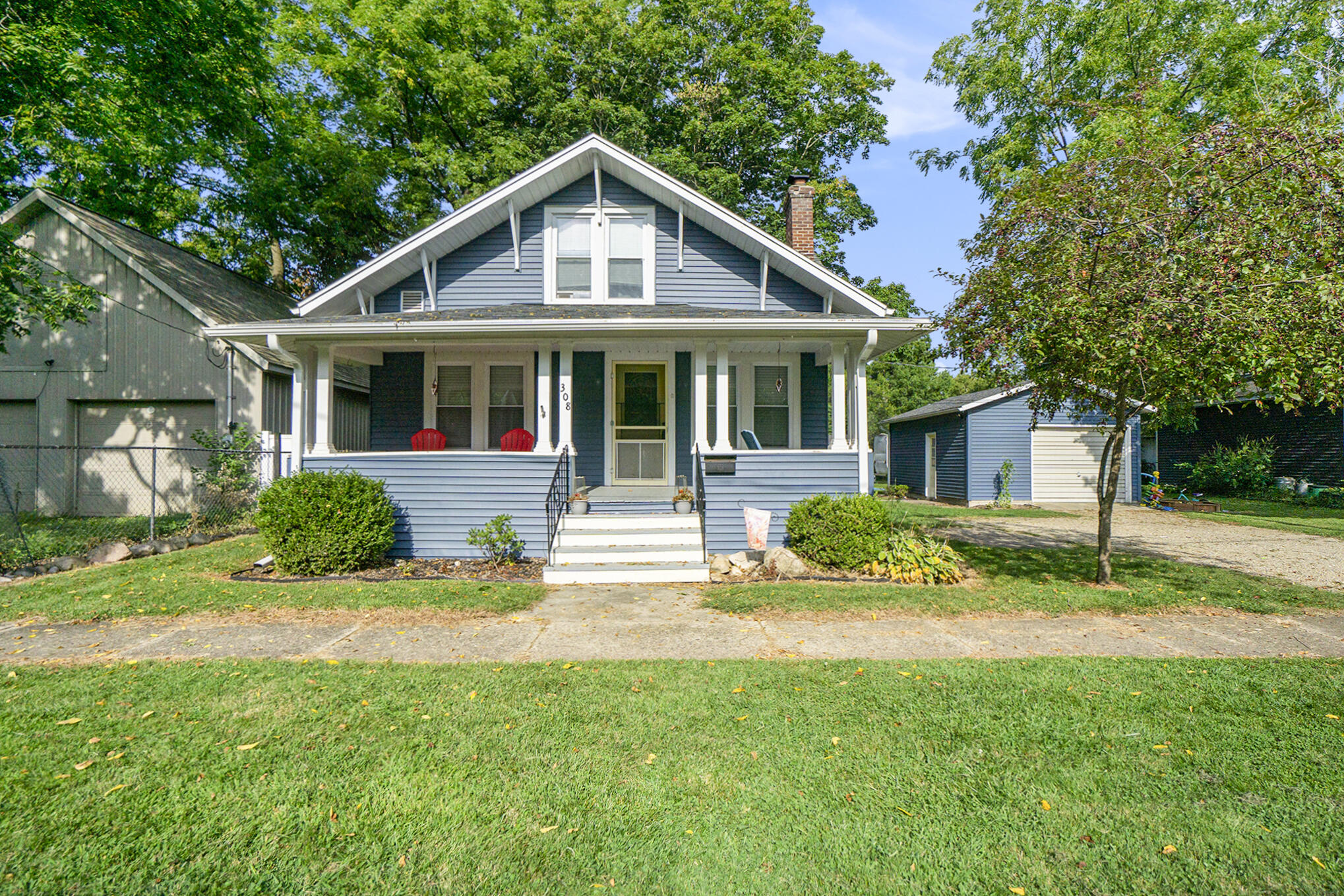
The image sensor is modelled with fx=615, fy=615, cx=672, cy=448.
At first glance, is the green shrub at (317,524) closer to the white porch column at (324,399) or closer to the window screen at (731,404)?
the white porch column at (324,399)

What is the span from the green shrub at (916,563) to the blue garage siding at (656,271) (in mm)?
4591

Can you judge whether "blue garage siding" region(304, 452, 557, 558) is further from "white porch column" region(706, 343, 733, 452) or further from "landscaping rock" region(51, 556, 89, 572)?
"landscaping rock" region(51, 556, 89, 572)

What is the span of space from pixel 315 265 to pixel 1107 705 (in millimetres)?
25678

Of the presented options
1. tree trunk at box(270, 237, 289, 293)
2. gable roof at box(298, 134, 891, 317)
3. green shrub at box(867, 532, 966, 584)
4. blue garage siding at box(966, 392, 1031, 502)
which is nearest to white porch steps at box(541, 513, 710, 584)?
green shrub at box(867, 532, 966, 584)

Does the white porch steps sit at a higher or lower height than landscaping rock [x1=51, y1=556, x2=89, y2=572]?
higher

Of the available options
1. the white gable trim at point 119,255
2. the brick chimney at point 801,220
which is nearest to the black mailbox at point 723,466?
the brick chimney at point 801,220

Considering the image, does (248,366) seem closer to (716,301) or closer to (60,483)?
→ (60,483)

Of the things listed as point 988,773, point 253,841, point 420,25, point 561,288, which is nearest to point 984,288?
point 988,773

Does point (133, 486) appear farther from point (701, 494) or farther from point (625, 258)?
point (701, 494)

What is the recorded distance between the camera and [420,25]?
731 inches

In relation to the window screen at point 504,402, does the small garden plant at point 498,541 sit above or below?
below

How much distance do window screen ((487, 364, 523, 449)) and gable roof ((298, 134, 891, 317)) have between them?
2236 millimetres

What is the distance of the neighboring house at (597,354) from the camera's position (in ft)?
28.4

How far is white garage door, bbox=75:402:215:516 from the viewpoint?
42.0 feet
